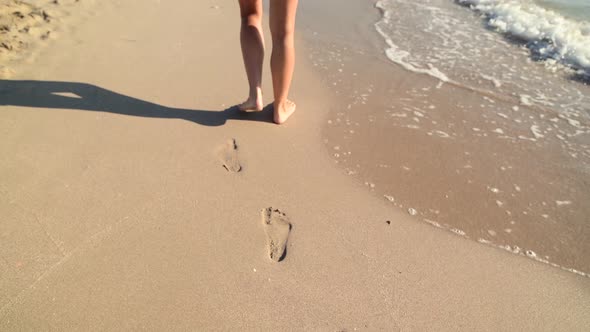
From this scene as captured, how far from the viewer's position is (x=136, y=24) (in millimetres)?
3139

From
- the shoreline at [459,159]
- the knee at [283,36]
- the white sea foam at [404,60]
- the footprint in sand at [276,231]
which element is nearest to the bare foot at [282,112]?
the shoreline at [459,159]

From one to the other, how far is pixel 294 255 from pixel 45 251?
2.98 feet

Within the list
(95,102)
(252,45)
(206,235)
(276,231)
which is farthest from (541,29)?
(95,102)

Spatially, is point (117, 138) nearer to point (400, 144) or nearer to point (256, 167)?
point (256, 167)

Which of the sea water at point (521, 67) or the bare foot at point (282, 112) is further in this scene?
the bare foot at point (282, 112)

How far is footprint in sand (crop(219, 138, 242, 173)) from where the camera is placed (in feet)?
6.21

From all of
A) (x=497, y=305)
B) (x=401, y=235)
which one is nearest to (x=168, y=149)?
(x=401, y=235)

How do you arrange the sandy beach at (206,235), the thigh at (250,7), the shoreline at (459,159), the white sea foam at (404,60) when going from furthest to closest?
the white sea foam at (404,60) → the thigh at (250,7) → the shoreline at (459,159) → the sandy beach at (206,235)

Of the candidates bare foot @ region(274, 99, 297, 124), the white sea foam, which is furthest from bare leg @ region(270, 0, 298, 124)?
the white sea foam

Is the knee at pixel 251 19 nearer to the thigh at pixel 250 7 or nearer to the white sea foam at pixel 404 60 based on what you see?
the thigh at pixel 250 7

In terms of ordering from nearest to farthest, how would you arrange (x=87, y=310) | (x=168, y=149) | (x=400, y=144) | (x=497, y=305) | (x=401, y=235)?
(x=87, y=310) < (x=497, y=305) < (x=401, y=235) < (x=168, y=149) < (x=400, y=144)

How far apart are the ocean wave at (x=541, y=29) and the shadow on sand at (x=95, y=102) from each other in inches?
108

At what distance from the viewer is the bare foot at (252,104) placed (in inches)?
85.4

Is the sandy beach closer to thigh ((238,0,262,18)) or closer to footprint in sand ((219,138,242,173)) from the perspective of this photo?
footprint in sand ((219,138,242,173))
